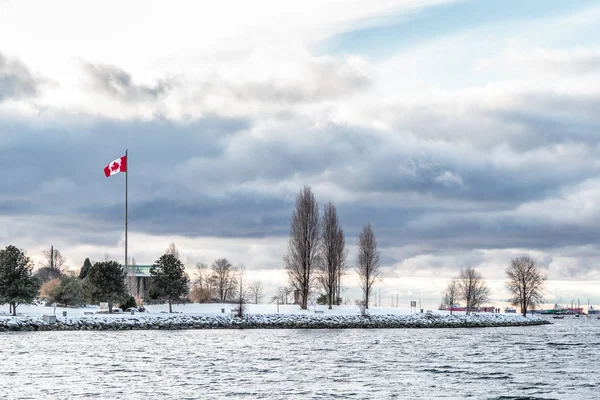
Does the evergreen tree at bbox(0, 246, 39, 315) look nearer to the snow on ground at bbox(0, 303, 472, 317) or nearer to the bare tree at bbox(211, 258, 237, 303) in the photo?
the snow on ground at bbox(0, 303, 472, 317)

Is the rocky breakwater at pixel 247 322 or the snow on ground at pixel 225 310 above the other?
the snow on ground at pixel 225 310

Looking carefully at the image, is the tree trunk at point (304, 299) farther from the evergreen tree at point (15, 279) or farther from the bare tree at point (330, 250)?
the evergreen tree at point (15, 279)

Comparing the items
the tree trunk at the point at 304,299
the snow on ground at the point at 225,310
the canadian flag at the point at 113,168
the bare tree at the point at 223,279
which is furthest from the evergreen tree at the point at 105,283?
the bare tree at the point at 223,279

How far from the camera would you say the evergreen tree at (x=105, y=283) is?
339ft

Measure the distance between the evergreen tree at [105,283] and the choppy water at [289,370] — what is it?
37.6 meters

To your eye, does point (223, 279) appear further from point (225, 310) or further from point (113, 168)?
point (113, 168)

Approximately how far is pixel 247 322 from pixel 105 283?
64.9 feet

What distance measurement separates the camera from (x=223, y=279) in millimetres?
169500

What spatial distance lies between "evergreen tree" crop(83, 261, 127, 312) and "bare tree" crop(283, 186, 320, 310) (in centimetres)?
2236

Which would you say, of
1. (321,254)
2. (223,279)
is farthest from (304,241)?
(223,279)

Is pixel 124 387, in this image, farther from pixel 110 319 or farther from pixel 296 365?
pixel 110 319

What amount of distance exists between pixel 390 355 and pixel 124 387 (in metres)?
23.2

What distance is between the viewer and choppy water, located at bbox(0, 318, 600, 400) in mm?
33281

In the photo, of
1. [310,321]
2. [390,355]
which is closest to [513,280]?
[310,321]
